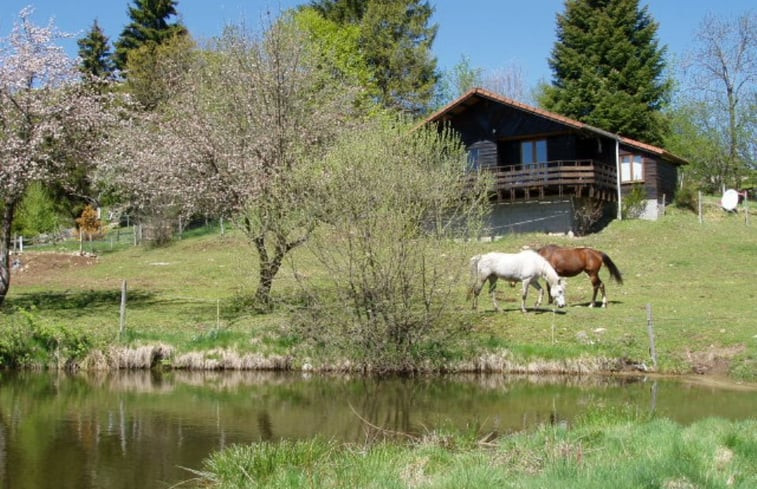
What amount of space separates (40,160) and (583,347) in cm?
1774

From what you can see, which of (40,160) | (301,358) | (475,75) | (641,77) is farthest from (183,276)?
(475,75)

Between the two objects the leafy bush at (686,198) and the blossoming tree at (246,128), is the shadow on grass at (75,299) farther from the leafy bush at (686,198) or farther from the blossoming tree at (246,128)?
the leafy bush at (686,198)

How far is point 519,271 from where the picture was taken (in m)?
23.2

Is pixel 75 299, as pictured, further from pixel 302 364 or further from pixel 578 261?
pixel 578 261

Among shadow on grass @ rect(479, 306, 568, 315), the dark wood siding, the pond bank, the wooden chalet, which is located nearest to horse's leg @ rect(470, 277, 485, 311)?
shadow on grass @ rect(479, 306, 568, 315)

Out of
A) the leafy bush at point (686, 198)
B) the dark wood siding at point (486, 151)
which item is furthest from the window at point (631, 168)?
the dark wood siding at point (486, 151)

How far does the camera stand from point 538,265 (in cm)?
→ 2345

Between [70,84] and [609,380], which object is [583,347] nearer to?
[609,380]

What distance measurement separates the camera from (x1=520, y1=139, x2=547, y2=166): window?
40.9 meters

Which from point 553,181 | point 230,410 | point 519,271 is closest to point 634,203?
point 553,181

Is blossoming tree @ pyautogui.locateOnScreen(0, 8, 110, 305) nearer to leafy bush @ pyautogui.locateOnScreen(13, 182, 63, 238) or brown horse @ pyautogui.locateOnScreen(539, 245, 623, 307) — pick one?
brown horse @ pyautogui.locateOnScreen(539, 245, 623, 307)

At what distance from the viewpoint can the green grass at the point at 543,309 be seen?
1912 cm

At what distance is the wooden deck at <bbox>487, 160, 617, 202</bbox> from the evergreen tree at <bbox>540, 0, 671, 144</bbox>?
9.85 metres

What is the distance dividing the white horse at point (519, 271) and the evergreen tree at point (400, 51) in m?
29.0
